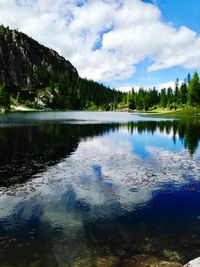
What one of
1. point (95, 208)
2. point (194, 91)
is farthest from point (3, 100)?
point (95, 208)

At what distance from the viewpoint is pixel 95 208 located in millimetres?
20125

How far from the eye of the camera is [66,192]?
2359 cm

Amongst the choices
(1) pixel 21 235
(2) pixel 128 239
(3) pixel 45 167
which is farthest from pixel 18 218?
(3) pixel 45 167

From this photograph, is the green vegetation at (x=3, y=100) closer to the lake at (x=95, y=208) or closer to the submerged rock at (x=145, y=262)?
the lake at (x=95, y=208)

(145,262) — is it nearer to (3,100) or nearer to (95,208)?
(95,208)

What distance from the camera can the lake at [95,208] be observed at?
14.4 metres

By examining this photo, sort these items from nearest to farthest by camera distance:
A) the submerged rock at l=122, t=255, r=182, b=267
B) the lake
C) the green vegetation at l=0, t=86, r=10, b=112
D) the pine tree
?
the submerged rock at l=122, t=255, r=182, b=267 < the lake < the pine tree < the green vegetation at l=0, t=86, r=10, b=112

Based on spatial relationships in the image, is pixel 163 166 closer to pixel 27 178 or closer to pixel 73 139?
pixel 27 178

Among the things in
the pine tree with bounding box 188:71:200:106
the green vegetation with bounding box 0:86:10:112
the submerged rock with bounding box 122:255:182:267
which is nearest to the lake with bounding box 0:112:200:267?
the submerged rock with bounding box 122:255:182:267

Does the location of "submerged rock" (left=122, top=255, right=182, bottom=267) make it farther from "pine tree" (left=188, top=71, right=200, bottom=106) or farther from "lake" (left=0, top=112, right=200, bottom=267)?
"pine tree" (left=188, top=71, right=200, bottom=106)

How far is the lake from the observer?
1445 centimetres

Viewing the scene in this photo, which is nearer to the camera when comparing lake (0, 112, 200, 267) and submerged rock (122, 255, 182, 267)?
submerged rock (122, 255, 182, 267)

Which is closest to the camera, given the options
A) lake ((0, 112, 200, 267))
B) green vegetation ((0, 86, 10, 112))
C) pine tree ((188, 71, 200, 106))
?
lake ((0, 112, 200, 267))

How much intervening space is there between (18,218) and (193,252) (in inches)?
415
